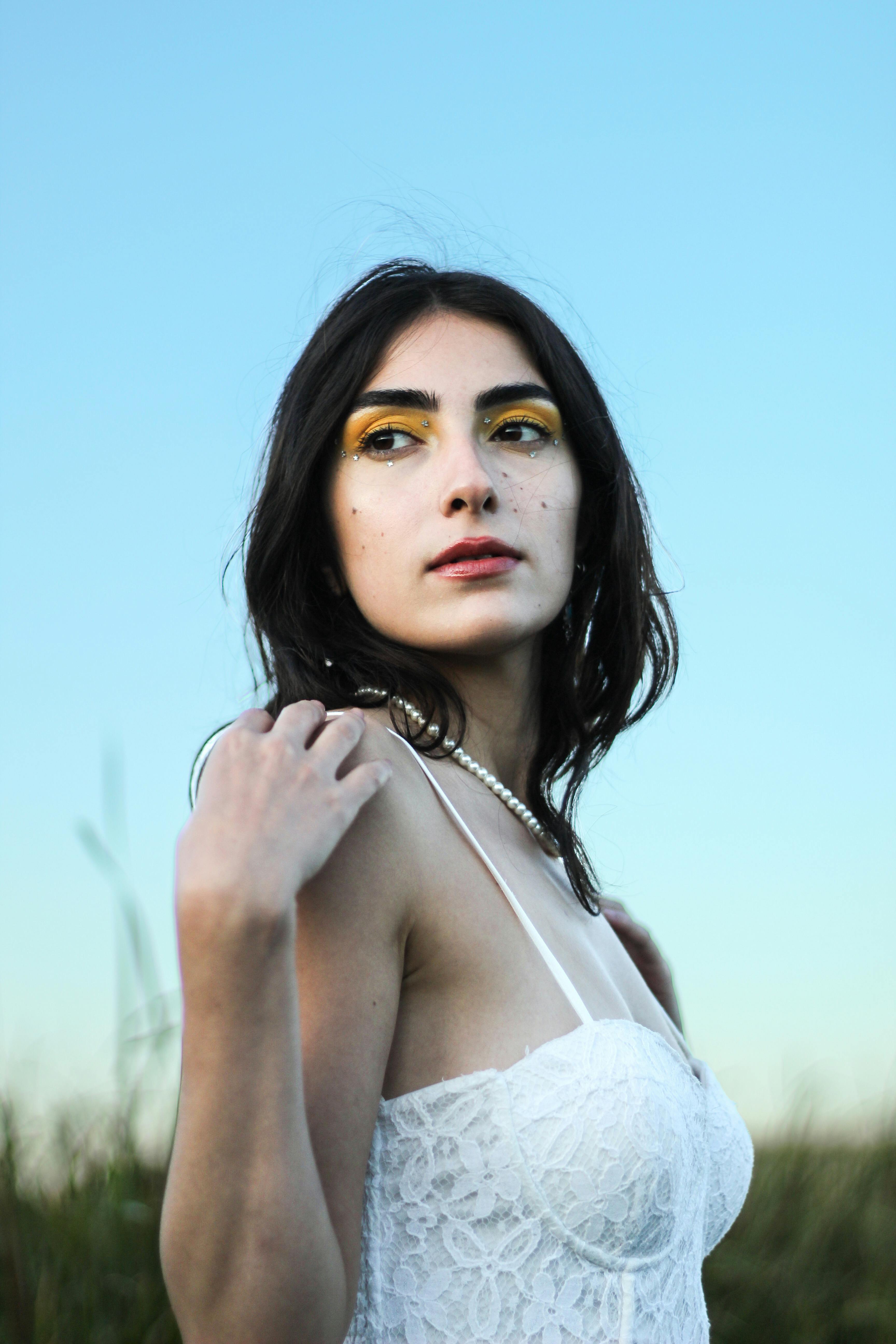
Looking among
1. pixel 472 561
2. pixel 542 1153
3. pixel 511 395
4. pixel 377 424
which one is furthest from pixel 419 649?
pixel 542 1153

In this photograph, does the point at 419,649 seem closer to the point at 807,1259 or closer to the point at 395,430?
the point at 395,430

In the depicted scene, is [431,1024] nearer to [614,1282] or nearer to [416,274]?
[614,1282]

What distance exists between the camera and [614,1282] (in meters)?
2.00

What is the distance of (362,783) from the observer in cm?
179

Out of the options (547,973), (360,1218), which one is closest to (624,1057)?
Answer: (547,973)

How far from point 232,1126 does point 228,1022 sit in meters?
0.13

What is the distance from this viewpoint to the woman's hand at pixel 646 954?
10.8 ft

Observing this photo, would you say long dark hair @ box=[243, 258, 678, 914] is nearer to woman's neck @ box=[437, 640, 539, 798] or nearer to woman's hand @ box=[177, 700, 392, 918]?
woman's neck @ box=[437, 640, 539, 798]

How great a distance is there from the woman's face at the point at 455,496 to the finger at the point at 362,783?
1.98 ft

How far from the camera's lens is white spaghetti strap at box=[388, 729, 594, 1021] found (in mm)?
2098

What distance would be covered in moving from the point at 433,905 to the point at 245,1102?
1.77ft

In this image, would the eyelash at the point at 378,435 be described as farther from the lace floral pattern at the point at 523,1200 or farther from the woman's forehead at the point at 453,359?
the lace floral pattern at the point at 523,1200

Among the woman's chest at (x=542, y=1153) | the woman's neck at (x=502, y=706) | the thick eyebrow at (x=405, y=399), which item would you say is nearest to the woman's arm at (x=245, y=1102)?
the woman's chest at (x=542, y=1153)

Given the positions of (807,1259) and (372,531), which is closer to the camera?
(372,531)
